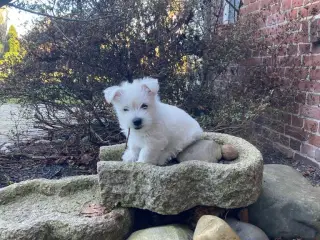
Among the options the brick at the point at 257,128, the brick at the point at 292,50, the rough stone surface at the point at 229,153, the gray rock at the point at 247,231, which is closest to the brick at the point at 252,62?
the brick at the point at 292,50

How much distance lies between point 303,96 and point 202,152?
209cm

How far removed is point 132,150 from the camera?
3.51 meters

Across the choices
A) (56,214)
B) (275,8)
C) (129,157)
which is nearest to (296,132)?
(275,8)

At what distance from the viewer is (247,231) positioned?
3148mm

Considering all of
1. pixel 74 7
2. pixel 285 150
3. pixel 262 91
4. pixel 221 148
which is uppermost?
pixel 74 7

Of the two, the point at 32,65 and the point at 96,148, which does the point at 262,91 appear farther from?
the point at 32,65

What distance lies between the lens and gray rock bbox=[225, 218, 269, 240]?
3.11m

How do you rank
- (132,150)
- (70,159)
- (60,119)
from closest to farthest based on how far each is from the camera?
(132,150)
(70,159)
(60,119)

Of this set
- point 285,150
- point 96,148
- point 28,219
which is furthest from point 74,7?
point 285,150

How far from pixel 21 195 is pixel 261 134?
3692mm

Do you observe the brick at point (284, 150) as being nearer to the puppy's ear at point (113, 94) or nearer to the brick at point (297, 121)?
the brick at point (297, 121)

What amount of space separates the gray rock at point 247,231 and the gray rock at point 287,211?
0.26 metres

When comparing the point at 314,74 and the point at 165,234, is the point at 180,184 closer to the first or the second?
the point at 165,234

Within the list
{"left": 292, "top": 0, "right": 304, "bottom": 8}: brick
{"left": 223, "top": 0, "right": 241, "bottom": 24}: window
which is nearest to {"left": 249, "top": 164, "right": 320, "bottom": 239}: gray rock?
{"left": 292, "top": 0, "right": 304, "bottom": 8}: brick
